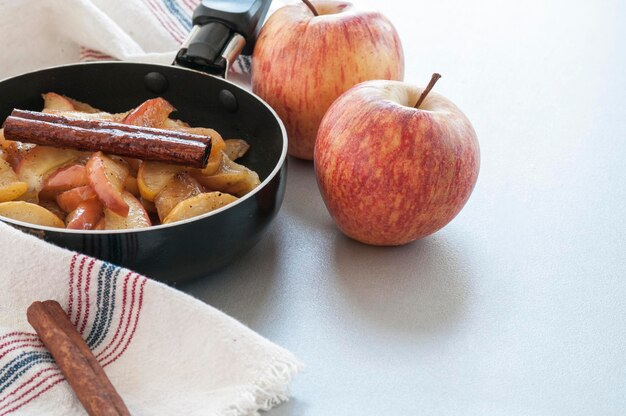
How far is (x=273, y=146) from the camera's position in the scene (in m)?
1.13

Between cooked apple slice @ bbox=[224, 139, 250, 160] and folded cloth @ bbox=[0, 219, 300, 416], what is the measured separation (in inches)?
13.6

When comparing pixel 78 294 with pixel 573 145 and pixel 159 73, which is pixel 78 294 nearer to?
pixel 159 73

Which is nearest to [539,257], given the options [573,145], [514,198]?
[514,198]

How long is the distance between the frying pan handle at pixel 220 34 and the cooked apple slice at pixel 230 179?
0.22m

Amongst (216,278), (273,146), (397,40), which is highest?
(397,40)

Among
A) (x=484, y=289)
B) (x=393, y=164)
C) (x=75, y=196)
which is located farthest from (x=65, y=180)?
(x=484, y=289)

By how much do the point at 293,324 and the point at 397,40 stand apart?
1.60 feet

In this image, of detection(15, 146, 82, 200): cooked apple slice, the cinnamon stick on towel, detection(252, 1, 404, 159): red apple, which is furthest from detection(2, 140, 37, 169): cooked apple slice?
detection(252, 1, 404, 159): red apple

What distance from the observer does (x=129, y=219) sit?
0.95 meters

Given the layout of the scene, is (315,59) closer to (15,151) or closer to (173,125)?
(173,125)

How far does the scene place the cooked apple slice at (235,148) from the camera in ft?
3.83

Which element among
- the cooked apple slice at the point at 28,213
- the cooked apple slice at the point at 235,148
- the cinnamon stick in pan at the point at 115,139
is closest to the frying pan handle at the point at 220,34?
the cooked apple slice at the point at 235,148

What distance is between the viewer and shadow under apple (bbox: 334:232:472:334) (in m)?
0.97

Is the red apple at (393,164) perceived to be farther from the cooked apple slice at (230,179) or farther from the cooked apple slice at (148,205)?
the cooked apple slice at (148,205)
